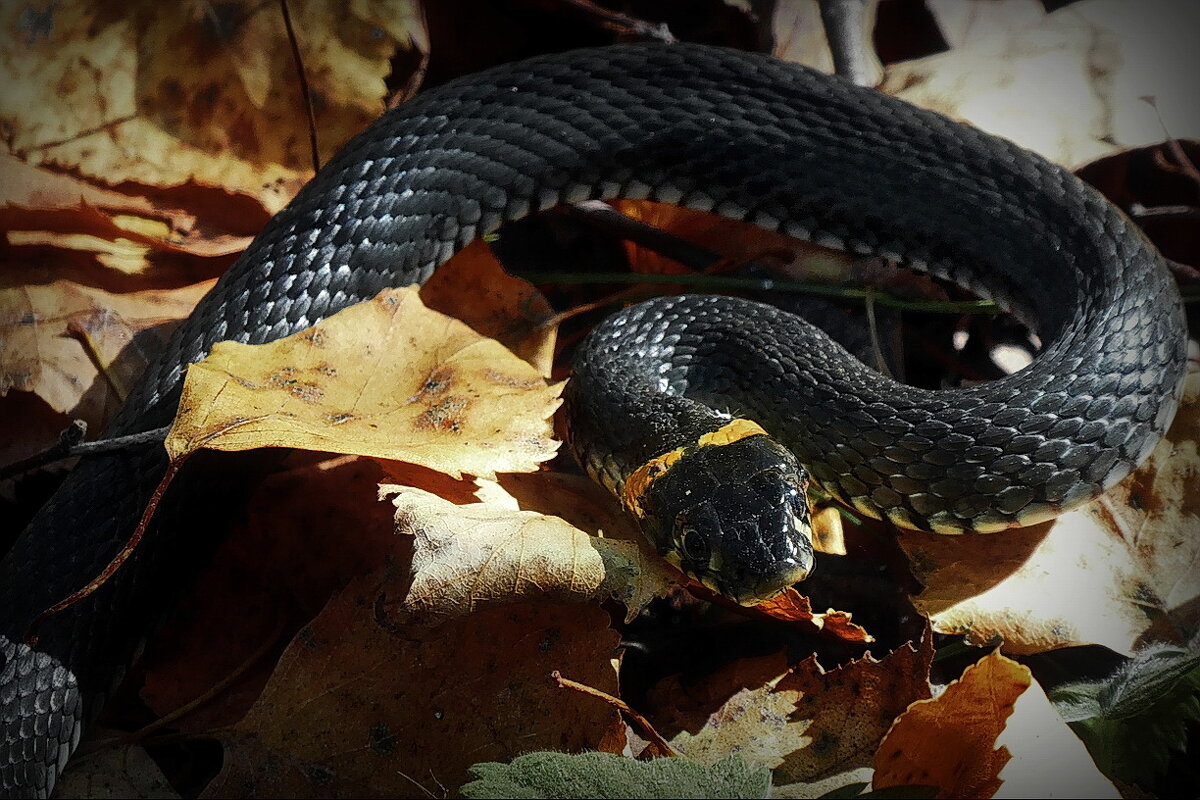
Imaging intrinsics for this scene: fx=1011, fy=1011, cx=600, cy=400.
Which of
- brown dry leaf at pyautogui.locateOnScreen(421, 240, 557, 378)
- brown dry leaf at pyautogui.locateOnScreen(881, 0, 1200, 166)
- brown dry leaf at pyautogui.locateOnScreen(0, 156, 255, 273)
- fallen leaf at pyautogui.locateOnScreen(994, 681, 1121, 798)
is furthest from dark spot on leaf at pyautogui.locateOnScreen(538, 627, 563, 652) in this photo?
brown dry leaf at pyautogui.locateOnScreen(881, 0, 1200, 166)

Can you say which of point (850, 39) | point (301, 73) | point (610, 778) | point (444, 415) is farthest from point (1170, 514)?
point (301, 73)

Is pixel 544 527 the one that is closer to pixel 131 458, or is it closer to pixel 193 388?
pixel 193 388

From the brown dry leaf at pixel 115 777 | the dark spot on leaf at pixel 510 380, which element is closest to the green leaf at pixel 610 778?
the brown dry leaf at pixel 115 777

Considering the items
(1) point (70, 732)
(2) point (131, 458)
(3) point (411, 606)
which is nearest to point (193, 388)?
(2) point (131, 458)

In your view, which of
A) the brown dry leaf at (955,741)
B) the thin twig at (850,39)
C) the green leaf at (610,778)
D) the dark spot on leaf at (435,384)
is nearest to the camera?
the green leaf at (610,778)

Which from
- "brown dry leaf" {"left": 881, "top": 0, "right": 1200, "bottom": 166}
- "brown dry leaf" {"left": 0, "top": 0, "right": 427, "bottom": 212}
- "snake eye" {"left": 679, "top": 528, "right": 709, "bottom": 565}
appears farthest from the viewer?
"brown dry leaf" {"left": 881, "top": 0, "right": 1200, "bottom": 166}

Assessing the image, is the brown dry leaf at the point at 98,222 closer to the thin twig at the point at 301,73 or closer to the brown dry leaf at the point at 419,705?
the thin twig at the point at 301,73

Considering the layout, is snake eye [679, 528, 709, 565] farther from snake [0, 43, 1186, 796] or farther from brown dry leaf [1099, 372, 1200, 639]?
brown dry leaf [1099, 372, 1200, 639]
